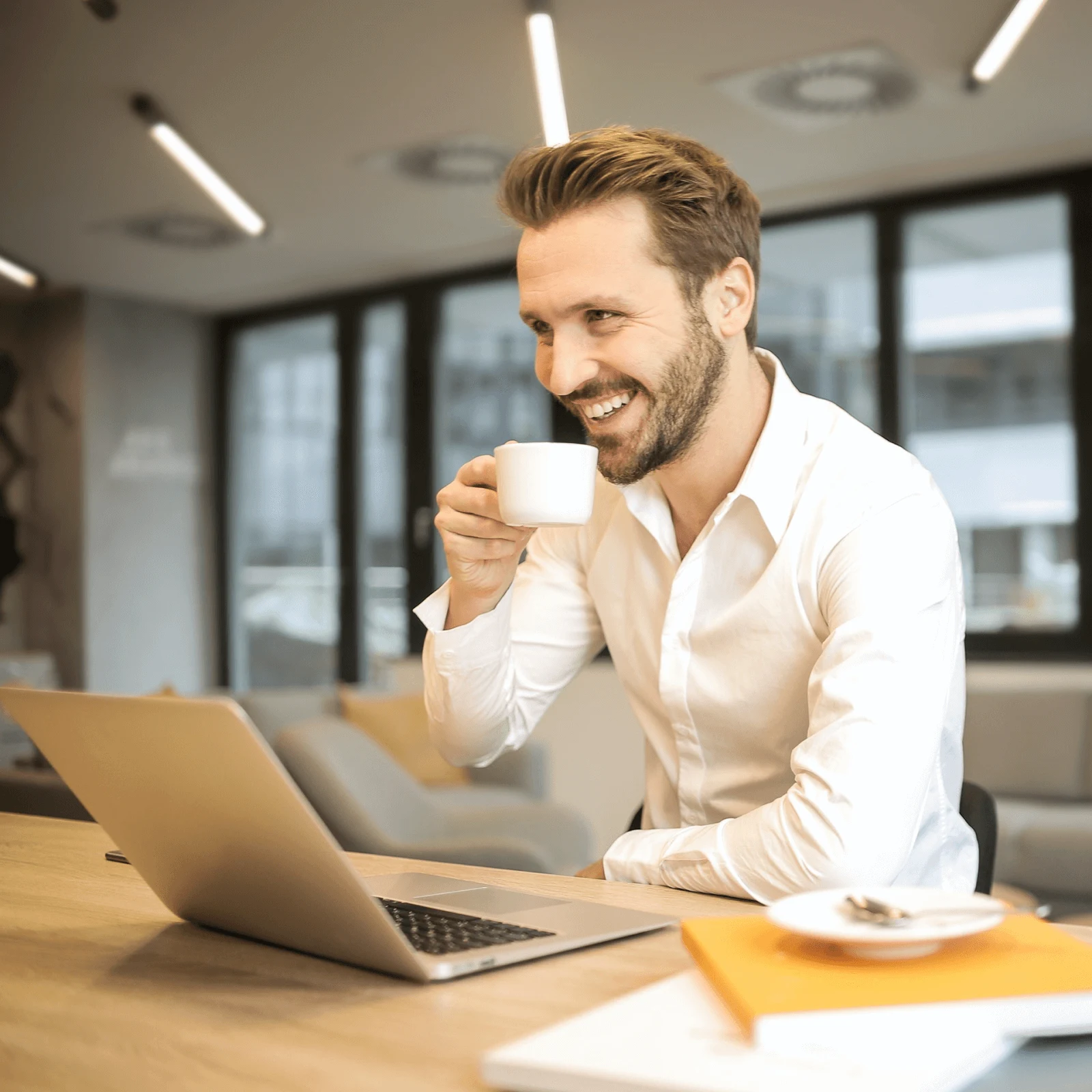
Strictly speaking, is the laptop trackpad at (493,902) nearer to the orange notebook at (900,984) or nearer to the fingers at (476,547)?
the orange notebook at (900,984)

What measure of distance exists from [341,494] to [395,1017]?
6.95 meters

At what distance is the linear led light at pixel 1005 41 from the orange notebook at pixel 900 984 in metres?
3.50

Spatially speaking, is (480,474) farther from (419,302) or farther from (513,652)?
(419,302)

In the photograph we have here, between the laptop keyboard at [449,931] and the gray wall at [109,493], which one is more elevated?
the gray wall at [109,493]

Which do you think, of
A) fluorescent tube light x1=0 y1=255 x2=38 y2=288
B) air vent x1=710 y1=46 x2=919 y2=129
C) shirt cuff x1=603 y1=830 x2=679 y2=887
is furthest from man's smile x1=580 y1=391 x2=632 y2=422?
fluorescent tube light x1=0 y1=255 x2=38 y2=288

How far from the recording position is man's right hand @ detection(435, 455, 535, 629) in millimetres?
1406

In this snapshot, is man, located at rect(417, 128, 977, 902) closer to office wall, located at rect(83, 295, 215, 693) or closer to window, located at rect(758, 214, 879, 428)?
window, located at rect(758, 214, 879, 428)

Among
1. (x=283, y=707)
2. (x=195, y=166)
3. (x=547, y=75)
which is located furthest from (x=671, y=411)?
(x=195, y=166)

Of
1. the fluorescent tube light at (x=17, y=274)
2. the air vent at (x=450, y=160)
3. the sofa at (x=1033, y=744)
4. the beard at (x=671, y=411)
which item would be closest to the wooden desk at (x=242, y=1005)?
the beard at (x=671, y=411)

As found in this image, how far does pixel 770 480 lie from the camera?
4.79 ft

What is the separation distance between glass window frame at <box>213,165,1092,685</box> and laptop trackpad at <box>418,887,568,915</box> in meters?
4.63

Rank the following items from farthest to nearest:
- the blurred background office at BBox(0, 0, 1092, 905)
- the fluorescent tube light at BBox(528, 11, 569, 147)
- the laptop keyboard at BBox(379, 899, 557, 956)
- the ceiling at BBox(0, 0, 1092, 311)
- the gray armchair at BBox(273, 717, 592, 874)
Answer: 1. the blurred background office at BBox(0, 0, 1092, 905)
2. the ceiling at BBox(0, 0, 1092, 311)
3. the fluorescent tube light at BBox(528, 11, 569, 147)
4. the gray armchair at BBox(273, 717, 592, 874)
5. the laptop keyboard at BBox(379, 899, 557, 956)

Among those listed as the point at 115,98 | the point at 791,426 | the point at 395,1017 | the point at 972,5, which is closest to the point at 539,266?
the point at 791,426

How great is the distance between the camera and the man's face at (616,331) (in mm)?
1463
